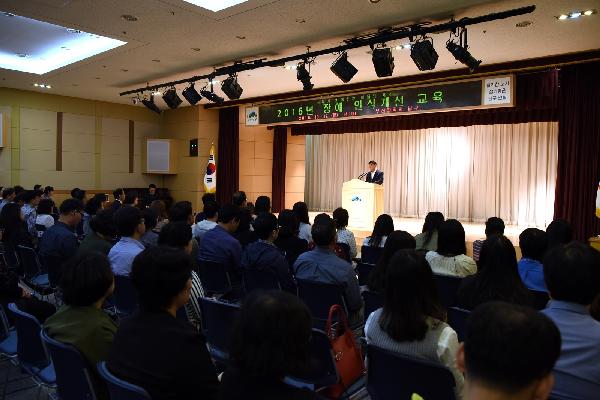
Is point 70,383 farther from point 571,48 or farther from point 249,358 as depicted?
point 571,48

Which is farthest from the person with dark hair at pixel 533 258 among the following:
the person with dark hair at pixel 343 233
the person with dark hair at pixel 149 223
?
the person with dark hair at pixel 149 223

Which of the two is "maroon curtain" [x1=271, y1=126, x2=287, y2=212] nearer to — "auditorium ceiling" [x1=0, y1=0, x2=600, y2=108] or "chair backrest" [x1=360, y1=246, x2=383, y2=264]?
"auditorium ceiling" [x1=0, y1=0, x2=600, y2=108]

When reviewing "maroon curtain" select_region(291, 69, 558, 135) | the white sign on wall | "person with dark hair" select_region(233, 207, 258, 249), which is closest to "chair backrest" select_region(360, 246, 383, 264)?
"person with dark hair" select_region(233, 207, 258, 249)

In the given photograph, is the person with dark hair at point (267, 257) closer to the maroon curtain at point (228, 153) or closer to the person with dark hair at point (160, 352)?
the person with dark hair at point (160, 352)

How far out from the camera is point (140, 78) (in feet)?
31.0

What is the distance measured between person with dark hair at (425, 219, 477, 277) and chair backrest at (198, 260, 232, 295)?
172 centimetres

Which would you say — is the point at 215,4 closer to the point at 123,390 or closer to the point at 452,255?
the point at 452,255

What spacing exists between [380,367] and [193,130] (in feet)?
37.1

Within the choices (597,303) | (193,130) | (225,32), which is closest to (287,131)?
(193,130)

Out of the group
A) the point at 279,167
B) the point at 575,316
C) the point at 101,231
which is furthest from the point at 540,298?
the point at 279,167

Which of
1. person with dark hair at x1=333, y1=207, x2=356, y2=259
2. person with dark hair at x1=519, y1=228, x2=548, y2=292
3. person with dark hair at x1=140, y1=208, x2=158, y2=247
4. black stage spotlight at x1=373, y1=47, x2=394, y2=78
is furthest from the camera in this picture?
black stage spotlight at x1=373, y1=47, x2=394, y2=78

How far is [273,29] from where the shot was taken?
6.25 metres

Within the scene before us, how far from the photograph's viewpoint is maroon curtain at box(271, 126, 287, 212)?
12984mm

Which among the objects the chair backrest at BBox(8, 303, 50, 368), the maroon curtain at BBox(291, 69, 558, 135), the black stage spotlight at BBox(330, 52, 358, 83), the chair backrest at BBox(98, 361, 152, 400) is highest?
the black stage spotlight at BBox(330, 52, 358, 83)
